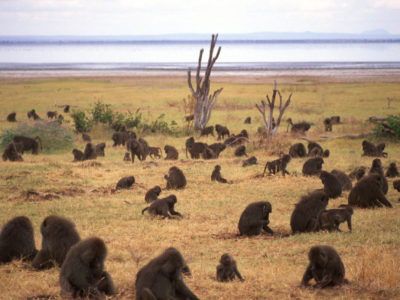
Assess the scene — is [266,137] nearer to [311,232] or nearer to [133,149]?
[133,149]

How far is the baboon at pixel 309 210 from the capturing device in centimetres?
906

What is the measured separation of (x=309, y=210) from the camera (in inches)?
360

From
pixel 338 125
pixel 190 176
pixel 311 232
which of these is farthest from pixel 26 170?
pixel 338 125

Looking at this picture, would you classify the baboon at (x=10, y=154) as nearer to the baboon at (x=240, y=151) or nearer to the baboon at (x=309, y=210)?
the baboon at (x=240, y=151)

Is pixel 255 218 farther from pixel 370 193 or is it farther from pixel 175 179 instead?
pixel 175 179

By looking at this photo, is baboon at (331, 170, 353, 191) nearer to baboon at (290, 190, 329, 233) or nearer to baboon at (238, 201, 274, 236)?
baboon at (290, 190, 329, 233)

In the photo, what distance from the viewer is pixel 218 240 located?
360 inches

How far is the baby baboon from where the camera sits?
6316mm

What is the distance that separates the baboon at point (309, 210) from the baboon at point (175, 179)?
5035 millimetres

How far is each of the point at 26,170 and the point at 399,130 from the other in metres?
15.2

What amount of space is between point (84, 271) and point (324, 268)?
298cm

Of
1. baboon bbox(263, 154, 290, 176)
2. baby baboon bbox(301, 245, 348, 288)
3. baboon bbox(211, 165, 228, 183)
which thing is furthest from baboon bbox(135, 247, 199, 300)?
baboon bbox(263, 154, 290, 176)

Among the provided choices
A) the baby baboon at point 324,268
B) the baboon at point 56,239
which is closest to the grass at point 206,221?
the baby baboon at point 324,268

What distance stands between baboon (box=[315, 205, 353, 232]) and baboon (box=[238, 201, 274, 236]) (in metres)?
0.92
